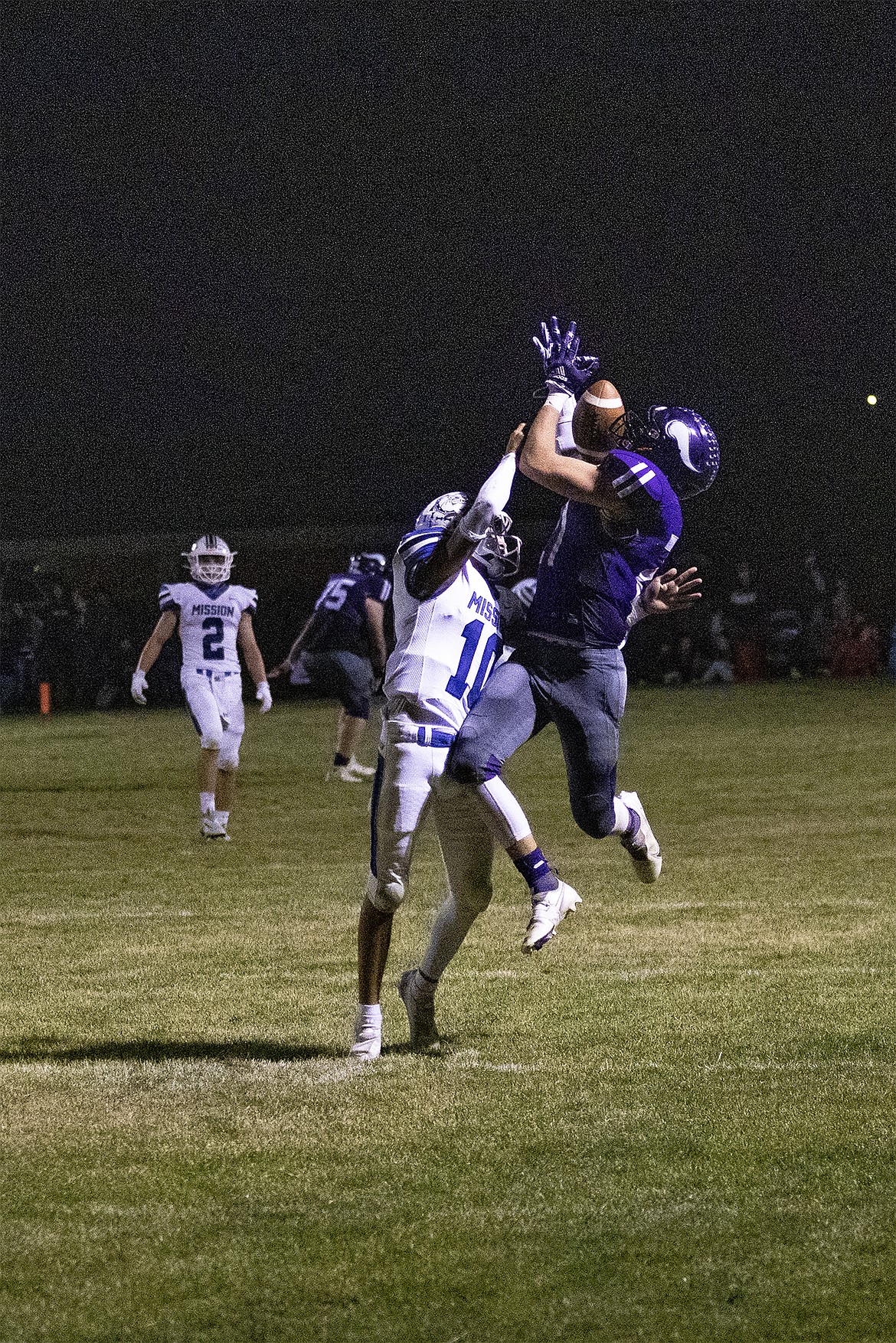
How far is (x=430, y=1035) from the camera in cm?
630

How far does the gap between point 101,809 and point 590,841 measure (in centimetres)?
477

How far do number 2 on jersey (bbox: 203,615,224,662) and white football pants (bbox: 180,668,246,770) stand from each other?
0.54ft

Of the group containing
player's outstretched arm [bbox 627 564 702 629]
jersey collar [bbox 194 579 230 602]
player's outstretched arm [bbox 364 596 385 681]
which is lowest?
player's outstretched arm [bbox 364 596 385 681]

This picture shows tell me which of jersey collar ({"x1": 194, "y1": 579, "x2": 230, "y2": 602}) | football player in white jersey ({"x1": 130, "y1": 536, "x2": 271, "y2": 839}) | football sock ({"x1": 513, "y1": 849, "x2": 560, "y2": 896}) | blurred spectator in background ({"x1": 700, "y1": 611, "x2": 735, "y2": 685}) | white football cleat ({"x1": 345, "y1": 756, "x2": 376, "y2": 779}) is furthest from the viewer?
blurred spectator in background ({"x1": 700, "y1": 611, "x2": 735, "y2": 685})

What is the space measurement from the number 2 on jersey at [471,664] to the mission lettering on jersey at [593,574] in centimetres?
17

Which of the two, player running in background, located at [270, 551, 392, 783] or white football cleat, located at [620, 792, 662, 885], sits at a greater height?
white football cleat, located at [620, 792, 662, 885]

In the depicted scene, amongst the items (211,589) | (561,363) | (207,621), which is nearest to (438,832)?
(561,363)

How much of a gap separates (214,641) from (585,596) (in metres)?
7.31

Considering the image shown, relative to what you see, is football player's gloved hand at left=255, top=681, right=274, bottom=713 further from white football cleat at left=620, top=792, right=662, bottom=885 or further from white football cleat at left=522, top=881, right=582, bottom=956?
white football cleat at left=522, top=881, right=582, bottom=956

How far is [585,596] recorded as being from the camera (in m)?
6.21

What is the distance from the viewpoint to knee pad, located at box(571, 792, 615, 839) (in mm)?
6133

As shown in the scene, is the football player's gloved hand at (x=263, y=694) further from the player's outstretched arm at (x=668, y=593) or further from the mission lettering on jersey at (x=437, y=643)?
the player's outstretched arm at (x=668, y=593)

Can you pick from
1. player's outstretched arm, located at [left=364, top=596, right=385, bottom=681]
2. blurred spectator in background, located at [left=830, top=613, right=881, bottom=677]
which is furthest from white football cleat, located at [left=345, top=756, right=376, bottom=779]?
blurred spectator in background, located at [left=830, top=613, right=881, bottom=677]

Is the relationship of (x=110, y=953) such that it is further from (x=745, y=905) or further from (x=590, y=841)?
(x=590, y=841)
